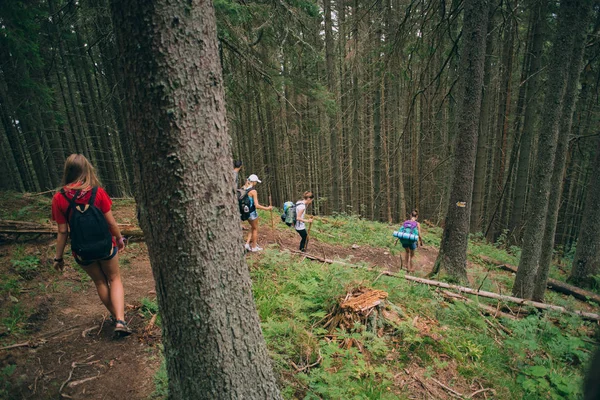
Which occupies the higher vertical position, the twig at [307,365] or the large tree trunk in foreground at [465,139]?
the large tree trunk in foreground at [465,139]

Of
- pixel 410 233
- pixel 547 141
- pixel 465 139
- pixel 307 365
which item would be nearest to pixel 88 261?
pixel 307 365

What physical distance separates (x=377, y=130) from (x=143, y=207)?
13.6 metres

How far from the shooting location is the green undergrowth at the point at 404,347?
3.01 meters

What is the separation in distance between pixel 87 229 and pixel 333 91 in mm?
11200

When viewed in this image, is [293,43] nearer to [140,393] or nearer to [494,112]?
[140,393]

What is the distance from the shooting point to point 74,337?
350 centimetres

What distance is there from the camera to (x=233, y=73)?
6.92 m

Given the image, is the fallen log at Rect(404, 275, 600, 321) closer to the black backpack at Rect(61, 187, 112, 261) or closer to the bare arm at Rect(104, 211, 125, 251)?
the bare arm at Rect(104, 211, 125, 251)

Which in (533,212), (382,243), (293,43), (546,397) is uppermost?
(293,43)

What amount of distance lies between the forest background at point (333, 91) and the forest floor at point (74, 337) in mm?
2483

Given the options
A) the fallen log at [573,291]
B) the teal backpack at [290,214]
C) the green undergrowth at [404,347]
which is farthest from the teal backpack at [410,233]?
the fallen log at [573,291]

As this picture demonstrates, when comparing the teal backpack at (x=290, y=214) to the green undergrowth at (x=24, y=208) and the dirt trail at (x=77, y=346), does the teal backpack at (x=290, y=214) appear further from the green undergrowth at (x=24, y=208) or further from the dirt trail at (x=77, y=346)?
the green undergrowth at (x=24, y=208)

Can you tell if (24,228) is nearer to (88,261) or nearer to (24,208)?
(24,208)

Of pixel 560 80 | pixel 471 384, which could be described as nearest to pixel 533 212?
pixel 560 80
